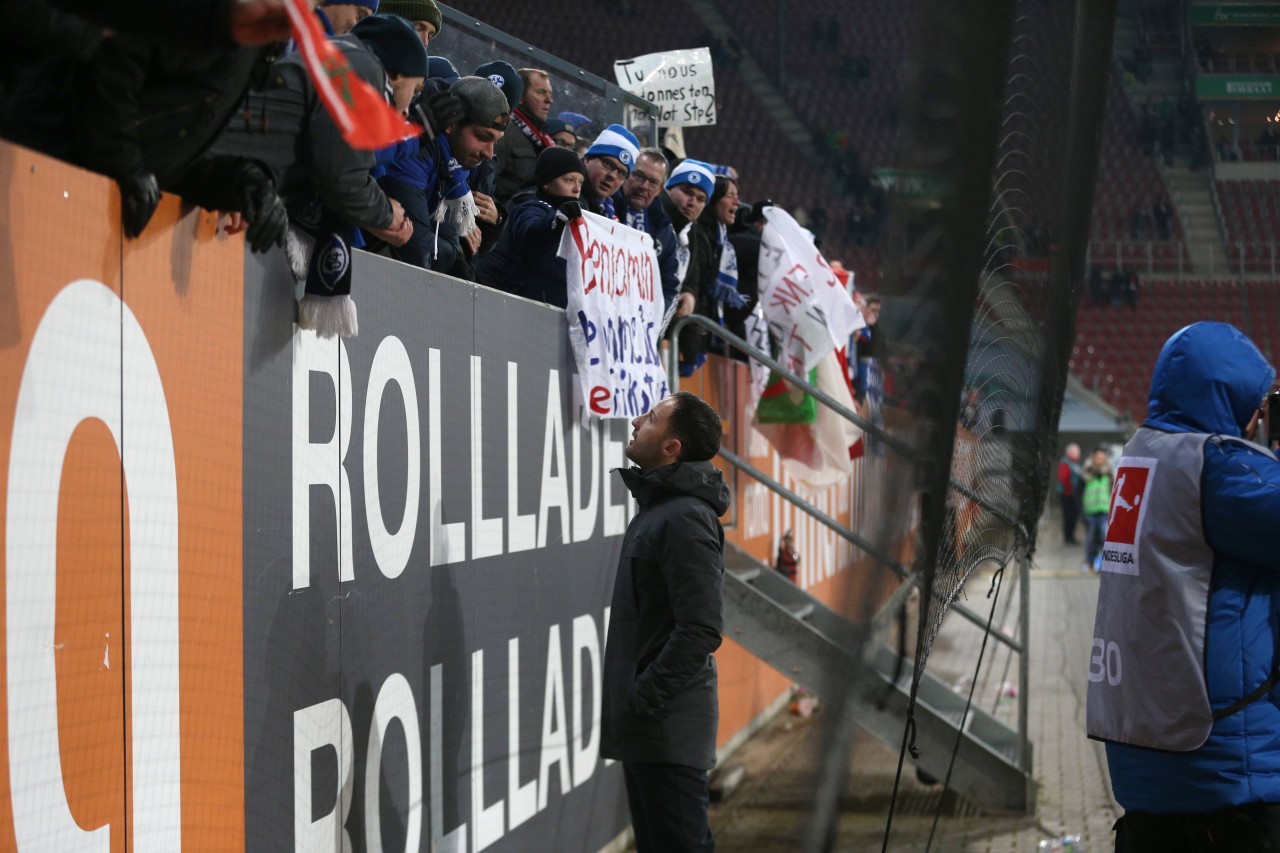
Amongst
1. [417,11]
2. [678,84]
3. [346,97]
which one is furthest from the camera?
[678,84]

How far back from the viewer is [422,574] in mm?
4328

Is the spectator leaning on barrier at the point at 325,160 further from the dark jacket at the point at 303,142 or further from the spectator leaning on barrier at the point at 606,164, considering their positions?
the spectator leaning on barrier at the point at 606,164

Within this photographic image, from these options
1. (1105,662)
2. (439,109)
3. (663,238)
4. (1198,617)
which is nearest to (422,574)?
(439,109)

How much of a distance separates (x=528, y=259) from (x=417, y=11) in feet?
3.79

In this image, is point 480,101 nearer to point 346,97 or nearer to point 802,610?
point 346,97

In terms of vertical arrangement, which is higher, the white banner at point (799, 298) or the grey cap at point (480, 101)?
the grey cap at point (480, 101)

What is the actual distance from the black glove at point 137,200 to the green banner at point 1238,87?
204 centimetres

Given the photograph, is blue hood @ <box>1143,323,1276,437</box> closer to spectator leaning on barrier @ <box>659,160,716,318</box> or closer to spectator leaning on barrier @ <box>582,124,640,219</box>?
spectator leaning on barrier @ <box>582,124,640,219</box>

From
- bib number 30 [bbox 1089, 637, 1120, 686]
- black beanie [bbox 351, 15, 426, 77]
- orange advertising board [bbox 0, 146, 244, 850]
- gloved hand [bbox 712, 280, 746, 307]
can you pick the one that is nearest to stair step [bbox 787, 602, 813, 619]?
gloved hand [bbox 712, 280, 746, 307]

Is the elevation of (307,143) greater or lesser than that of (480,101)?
lesser

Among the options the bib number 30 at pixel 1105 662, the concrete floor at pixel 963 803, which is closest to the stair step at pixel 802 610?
the concrete floor at pixel 963 803

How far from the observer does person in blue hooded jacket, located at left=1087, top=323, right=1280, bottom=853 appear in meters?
3.10

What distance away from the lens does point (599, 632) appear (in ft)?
20.1

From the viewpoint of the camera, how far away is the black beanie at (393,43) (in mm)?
3326
